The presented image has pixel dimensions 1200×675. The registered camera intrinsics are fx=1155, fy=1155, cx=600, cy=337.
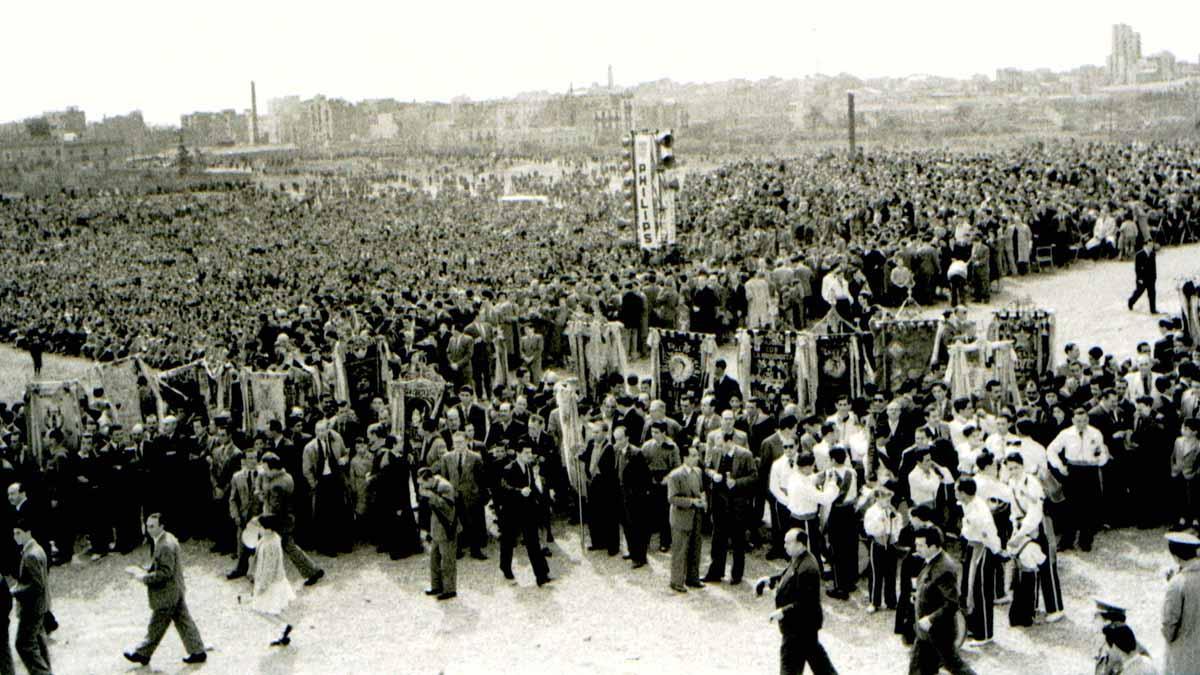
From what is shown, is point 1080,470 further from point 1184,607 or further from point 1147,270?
point 1147,270

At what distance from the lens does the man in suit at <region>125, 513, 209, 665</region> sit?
9.19 metres

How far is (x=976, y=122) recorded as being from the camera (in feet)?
415

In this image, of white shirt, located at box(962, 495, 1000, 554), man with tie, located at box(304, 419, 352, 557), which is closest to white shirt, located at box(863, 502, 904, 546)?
white shirt, located at box(962, 495, 1000, 554)

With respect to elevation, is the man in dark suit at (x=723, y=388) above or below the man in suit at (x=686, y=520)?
above

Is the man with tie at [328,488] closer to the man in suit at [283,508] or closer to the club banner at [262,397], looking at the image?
the man in suit at [283,508]

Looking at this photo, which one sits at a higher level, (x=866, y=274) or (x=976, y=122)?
(x=976, y=122)

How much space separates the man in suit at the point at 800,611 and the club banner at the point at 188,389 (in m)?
10.6

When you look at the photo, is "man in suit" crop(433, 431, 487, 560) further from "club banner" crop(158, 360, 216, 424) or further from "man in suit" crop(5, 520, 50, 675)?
"club banner" crop(158, 360, 216, 424)

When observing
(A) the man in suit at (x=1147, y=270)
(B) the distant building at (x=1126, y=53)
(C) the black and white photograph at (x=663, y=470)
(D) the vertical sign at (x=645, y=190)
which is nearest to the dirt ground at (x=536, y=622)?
(C) the black and white photograph at (x=663, y=470)

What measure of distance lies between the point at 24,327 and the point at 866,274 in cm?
2277

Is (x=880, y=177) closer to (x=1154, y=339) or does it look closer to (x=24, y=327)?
(x=1154, y=339)

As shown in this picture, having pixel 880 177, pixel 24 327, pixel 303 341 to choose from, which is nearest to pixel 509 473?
pixel 303 341

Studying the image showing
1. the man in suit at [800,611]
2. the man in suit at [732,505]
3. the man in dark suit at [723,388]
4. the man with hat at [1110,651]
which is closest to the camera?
the man with hat at [1110,651]

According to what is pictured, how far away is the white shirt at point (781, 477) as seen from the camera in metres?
10.5
